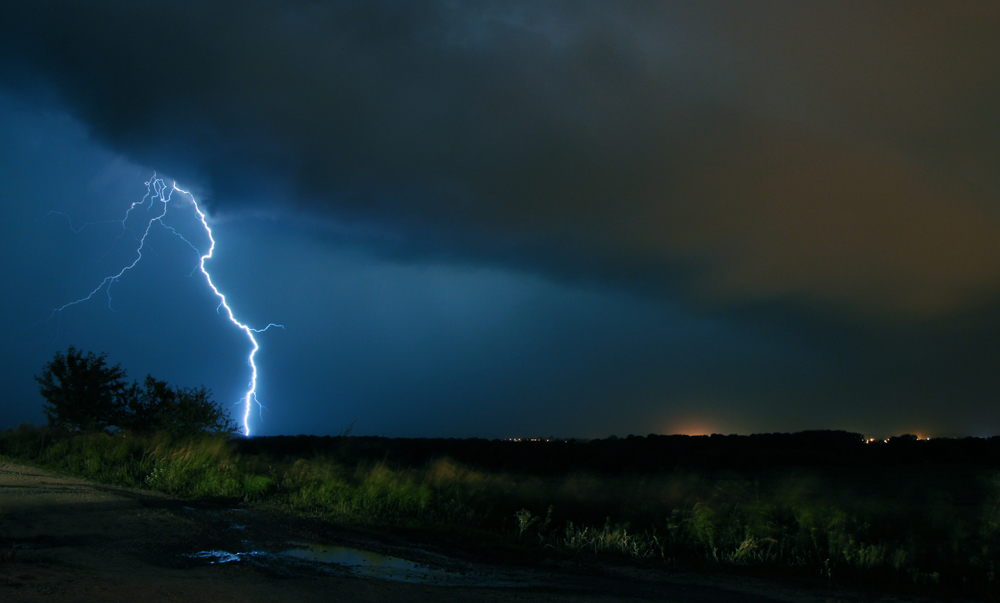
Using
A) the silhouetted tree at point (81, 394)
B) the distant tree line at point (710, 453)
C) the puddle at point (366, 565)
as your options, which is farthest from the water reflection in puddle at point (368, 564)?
the silhouetted tree at point (81, 394)

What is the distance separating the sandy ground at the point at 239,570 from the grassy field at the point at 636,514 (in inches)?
51.9

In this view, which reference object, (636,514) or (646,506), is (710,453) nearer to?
(646,506)

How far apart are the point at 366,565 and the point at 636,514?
6494 mm

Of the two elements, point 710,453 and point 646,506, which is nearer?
point 646,506

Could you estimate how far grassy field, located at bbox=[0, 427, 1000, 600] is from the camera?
972 cm

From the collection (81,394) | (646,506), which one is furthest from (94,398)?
(646,506)

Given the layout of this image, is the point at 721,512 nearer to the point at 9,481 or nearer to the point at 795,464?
the point at 9,481

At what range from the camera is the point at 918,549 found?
34.0 feet

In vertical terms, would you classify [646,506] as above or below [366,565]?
above

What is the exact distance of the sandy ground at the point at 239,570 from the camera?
→ 6.02 metres

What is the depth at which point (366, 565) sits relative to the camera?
846 cm

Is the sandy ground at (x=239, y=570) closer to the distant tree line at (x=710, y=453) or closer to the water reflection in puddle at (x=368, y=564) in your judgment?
the water reflection in puddle at (x=368, y=564)

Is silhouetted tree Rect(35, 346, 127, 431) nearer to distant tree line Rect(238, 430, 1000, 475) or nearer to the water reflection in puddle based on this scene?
distant tree line Rect(238, 430, 1000, 475)

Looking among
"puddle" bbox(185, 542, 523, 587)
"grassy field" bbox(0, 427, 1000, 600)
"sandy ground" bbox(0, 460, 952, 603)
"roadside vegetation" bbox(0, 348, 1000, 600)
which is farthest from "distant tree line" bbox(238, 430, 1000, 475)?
"puddle" bbox(185, 542, 523, 587)
